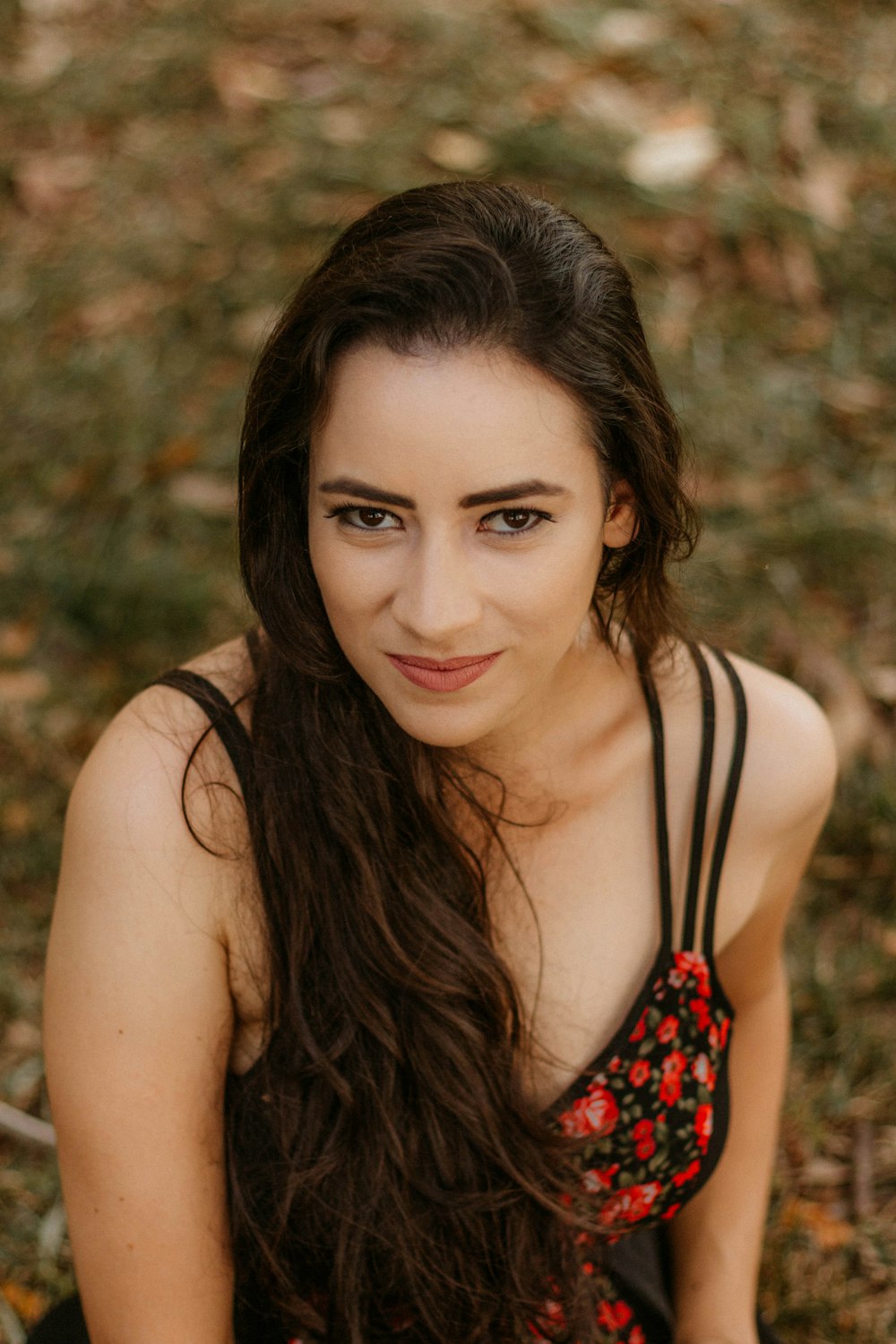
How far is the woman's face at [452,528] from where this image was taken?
1.56 meters

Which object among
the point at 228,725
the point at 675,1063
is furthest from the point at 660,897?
the point at 228,725

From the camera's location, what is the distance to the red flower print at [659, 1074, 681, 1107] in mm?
2012

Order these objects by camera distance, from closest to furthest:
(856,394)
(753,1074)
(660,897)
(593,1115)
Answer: (593,1115), (660,897), (753,1074), (856,394)

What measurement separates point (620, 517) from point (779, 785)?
54cm

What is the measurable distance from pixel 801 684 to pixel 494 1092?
1949mm

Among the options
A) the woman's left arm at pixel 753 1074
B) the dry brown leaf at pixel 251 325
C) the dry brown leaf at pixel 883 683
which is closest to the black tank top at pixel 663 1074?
the woman's left arm at pixel 753 1074

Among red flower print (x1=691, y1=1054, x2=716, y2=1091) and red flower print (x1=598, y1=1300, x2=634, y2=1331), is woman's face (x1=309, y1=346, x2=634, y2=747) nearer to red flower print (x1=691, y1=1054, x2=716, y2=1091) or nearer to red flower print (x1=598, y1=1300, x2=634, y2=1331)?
red flower print (x1=691, y1=1054, x2=716, y2=1091)

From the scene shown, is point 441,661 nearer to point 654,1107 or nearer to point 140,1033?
point 140,1033

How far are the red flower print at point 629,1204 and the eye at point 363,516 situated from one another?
3.48 feet

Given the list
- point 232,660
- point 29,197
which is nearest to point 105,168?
point 29,197

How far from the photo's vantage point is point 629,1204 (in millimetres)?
2092

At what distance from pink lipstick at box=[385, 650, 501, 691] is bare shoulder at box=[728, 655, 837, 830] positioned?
0.60 m

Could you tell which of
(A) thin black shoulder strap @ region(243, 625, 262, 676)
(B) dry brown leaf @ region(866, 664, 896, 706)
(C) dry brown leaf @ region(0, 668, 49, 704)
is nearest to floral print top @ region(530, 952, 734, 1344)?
(A) thin black shoulder strap @ region(243, 625, 262, 676)

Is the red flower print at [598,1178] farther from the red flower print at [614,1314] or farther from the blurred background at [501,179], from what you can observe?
the blurred background at [501,179]
